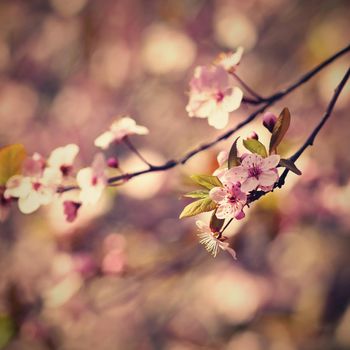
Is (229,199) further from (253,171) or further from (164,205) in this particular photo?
(164,205)

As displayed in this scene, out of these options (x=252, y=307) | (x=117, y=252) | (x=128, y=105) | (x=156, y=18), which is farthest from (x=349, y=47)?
(x=156, y=18)

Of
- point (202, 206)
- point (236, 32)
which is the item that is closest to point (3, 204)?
point (202, 206)

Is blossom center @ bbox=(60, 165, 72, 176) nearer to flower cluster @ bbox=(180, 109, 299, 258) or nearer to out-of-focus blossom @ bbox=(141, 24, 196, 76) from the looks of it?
flower cluster @ bbox=(180, 109, 299, 258)

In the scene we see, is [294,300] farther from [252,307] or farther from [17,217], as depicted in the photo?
[17,217]

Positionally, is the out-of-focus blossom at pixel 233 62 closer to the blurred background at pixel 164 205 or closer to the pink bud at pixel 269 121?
the pink bud at pixel 269 121

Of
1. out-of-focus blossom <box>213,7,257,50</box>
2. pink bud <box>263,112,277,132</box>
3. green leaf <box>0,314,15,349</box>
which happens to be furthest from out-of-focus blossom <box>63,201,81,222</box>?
out-of-focus blossom <box>213,7,257,50</box>

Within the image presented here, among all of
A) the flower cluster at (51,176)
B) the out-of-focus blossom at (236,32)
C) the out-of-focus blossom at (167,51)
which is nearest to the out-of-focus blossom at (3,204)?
the flower cluster at (51,176)

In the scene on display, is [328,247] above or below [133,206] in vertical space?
below
